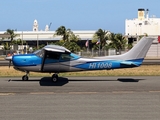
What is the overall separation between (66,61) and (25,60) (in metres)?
2.20

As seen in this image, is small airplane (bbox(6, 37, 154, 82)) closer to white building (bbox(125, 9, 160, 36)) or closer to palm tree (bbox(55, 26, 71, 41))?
palm tree (bbox(55, 26, 71, 41))

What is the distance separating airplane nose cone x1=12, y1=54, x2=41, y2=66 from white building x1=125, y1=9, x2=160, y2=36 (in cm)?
8817

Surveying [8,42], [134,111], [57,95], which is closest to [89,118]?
[134,111]

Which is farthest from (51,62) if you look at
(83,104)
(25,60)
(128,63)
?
(83,104)

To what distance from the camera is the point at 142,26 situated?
107500 mm

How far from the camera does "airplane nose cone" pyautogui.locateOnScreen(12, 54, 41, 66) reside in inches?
750

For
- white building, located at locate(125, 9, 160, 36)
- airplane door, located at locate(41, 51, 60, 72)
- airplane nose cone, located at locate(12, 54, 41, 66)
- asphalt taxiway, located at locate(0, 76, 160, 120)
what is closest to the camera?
asphalt taxiway, located at locate(0, 76, 160, 120)

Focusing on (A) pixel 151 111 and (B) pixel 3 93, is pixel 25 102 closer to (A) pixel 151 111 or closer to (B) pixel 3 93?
(B) pixel 3 93

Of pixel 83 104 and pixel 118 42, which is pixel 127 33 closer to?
pixel 118 42

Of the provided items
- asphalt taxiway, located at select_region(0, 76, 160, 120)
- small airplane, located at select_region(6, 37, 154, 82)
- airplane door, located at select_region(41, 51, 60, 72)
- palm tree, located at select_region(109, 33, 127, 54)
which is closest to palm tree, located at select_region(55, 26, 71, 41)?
palm tree, located at select_region(109, 33, 127, 54)

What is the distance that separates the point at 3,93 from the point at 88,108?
5.01m

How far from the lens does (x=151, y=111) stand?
32.5 feet

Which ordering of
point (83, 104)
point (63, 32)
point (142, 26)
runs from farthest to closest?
point (142, 26) → point (63, 32) → point (83, 104)

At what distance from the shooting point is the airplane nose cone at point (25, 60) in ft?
62.5
